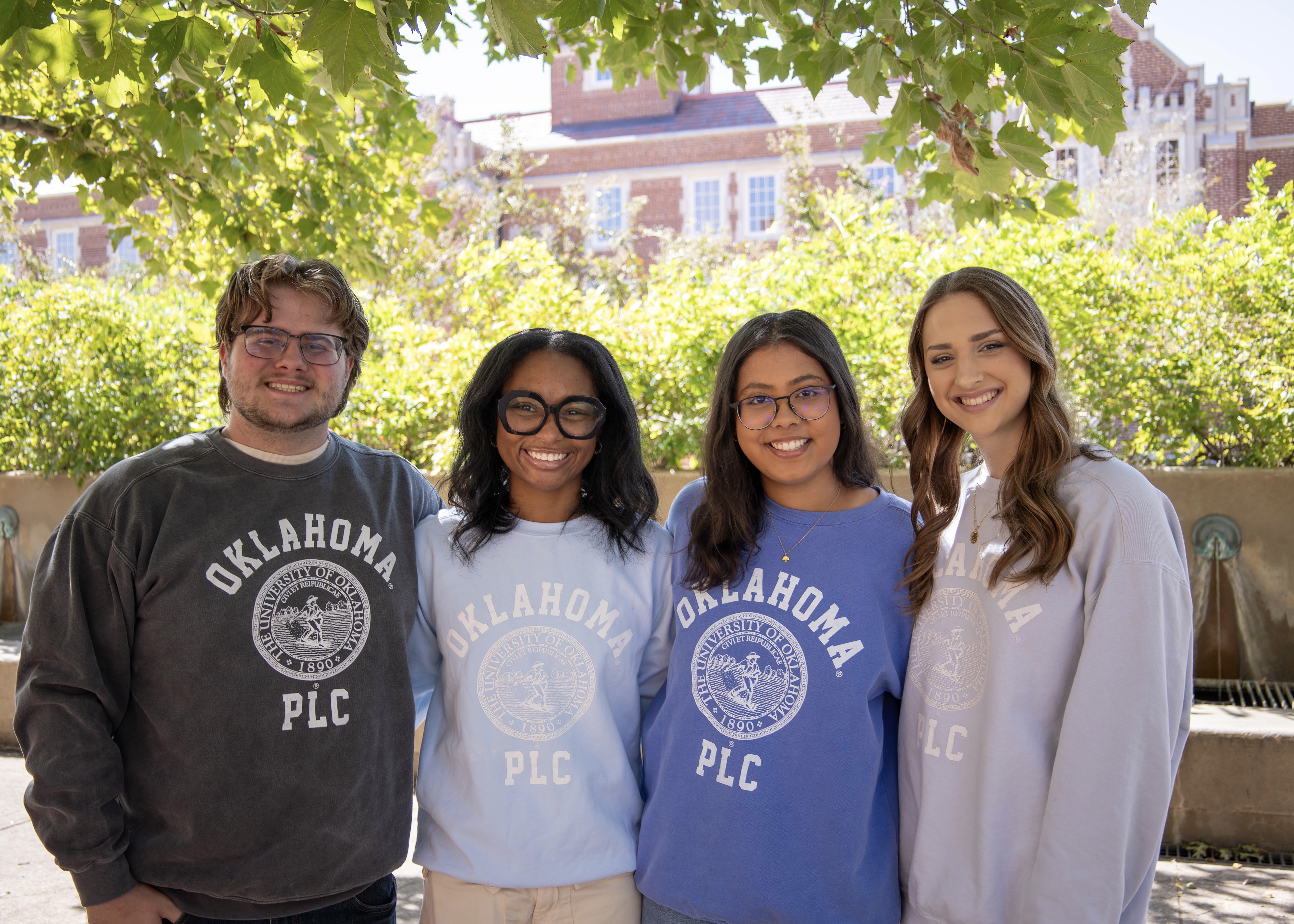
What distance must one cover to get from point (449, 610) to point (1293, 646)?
16.4 ft

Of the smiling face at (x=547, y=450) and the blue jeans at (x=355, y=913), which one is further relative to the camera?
the smiling face at (x=547, y=450)

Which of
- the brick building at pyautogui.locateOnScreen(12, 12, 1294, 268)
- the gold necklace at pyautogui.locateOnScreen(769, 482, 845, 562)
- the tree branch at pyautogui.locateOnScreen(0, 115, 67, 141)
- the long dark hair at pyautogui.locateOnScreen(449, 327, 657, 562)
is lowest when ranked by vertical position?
the gold necklace at pyautogui.locateOnScreen(769, 482, 845, 562)

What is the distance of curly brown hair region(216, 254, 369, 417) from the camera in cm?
227

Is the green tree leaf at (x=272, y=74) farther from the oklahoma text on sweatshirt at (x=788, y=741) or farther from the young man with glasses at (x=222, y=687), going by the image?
the oklahoma text on sweatshirt at (x=788, y=741)

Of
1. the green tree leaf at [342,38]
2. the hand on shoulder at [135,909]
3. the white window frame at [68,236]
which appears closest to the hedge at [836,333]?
the green tree leaf at [342,38]

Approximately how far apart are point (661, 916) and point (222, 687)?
1112 mm

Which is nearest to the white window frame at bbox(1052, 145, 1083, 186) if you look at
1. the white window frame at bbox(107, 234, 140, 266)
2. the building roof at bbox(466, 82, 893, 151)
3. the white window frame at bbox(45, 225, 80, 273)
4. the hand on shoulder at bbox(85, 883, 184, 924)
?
the building roof at bbox(466, 82, 893, 151)

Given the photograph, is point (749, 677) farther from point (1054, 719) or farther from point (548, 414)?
point (548, 414)

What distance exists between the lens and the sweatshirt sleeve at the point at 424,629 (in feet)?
7.66

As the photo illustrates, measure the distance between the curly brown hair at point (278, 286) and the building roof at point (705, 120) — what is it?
21.9m

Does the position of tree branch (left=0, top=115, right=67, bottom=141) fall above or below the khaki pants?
above

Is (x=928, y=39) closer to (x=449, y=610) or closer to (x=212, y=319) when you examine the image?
(x=449, y=610)

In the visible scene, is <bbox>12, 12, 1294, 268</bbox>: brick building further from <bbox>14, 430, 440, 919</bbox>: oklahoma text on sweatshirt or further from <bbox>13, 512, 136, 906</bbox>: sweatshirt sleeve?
<bbox>13, 512, 136, 906</bbox>: sweatshirt sleeve

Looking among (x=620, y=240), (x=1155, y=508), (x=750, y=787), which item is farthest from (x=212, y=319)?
(x=620, y=240)
